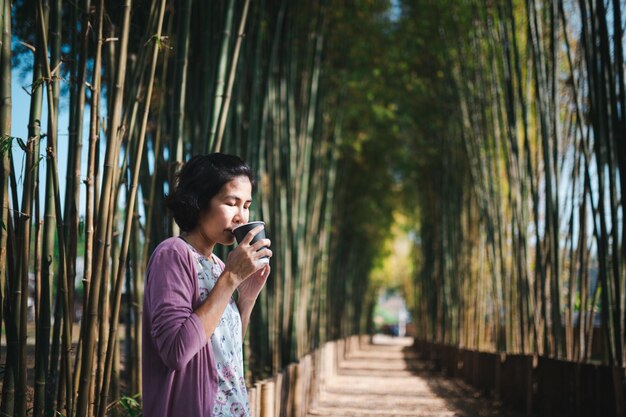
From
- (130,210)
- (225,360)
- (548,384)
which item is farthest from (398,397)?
(225,360)

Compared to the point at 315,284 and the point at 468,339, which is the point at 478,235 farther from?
the point at 315,284

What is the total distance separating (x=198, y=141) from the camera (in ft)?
11.3

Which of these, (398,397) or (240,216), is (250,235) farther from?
(398,397)

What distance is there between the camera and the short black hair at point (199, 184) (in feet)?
4.63

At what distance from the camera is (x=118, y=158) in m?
2.10

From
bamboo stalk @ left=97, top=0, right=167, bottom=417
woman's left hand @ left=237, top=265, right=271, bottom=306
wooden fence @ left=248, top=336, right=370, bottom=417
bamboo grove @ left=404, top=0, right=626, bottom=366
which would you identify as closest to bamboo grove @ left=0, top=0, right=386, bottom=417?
bamboo stalk @ left=97, top=0, right=167, bottom=417

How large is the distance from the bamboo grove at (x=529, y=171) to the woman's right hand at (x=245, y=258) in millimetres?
2245

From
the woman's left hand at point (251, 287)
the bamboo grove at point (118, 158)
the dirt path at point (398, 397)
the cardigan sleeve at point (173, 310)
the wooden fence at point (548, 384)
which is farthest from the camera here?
the dirt path at point (398, 397)

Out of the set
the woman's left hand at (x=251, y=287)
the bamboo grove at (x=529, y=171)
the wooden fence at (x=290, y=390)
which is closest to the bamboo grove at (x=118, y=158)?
the wooden fence at (x=290, y=390)

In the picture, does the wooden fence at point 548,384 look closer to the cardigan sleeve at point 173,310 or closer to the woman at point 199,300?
the woman at point 199,300

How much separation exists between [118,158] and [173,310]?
938mm

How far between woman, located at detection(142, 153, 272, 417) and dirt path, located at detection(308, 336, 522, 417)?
3649 millimetres

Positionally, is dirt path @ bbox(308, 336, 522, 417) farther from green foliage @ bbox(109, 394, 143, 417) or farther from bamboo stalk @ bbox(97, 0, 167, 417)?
bamboo stalk @ bbox(97, 0, 167, 417)

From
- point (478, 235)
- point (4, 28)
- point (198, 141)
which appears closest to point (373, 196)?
point (478, 235)
